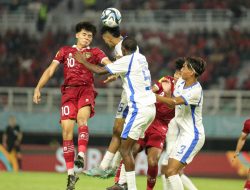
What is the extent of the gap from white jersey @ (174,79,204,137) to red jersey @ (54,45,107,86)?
1701 millimetres

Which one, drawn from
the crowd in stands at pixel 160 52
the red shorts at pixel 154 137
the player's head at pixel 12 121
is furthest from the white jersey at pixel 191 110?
the crowd in stands at pixel 160 52

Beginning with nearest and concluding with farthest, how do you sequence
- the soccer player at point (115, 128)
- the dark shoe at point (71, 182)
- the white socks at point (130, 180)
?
the white socks at point (130, 180), the dark shoe at point (71, 182), the soccer player at point (115, 128)

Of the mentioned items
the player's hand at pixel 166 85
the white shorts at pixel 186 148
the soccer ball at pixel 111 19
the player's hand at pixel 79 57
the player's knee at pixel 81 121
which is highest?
the soccer ball at pixel 111 19

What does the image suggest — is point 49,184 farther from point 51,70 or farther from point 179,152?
point 179,152

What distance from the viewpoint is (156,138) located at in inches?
504

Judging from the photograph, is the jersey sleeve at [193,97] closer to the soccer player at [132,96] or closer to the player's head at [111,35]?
the soccer player at [132,96]

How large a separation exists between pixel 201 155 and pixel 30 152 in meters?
4.96

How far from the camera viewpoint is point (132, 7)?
3089cm

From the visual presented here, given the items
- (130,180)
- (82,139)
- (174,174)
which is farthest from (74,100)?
(174,174)

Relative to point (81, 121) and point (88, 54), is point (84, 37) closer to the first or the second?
point (88, 54)

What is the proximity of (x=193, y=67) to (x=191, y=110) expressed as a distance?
602 millimetres

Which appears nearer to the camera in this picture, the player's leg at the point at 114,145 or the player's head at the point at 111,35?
the player's head at the point at 111,35

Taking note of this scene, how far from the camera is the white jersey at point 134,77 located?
11.2 meters

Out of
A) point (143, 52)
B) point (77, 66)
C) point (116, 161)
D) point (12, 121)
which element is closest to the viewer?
point (77, 66)
